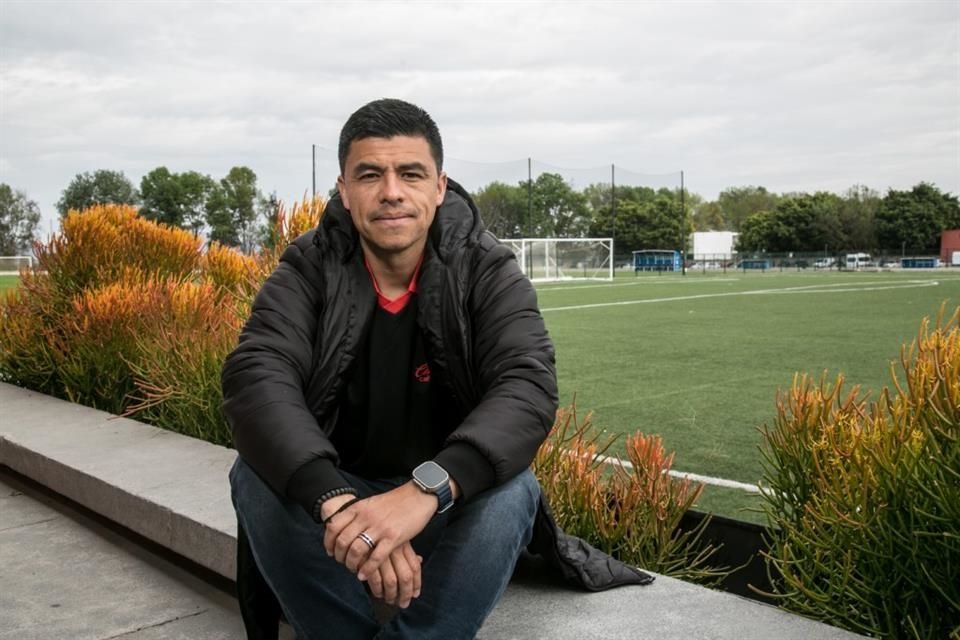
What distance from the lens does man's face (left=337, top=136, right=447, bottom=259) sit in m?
2.15

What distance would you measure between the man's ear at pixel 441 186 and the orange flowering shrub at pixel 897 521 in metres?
1.11

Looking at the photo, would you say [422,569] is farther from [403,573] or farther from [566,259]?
[566,259]

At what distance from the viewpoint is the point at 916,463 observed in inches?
78.7

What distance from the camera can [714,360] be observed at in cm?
924

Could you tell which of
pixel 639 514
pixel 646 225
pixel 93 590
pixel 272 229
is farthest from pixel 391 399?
pixel 646 225

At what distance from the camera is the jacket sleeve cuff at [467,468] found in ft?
5.91

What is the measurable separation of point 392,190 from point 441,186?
184mm

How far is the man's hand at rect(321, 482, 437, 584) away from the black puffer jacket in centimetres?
11

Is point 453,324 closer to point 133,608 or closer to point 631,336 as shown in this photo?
point 133,608

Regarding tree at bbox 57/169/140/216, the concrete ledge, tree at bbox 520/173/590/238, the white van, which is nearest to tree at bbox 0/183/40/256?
tree at bbox 57/169/140/216

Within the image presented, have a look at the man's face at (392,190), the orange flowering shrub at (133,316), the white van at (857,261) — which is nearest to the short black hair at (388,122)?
the man's face at (392,190)

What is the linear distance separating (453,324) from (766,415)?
4.58 meters

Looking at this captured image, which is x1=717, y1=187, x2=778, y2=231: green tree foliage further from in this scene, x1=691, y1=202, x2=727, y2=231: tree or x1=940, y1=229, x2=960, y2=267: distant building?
x1=940, y1=229, x2=960, y2=267: distant building

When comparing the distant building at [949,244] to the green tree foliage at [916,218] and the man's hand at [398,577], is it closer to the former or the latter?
the green tree foliage at [916,218]
